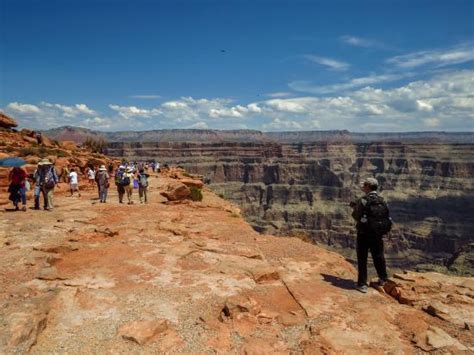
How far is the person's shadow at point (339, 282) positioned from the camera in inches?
270

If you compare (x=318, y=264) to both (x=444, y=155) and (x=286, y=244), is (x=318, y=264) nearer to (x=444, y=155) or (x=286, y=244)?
(x=286, y=244)

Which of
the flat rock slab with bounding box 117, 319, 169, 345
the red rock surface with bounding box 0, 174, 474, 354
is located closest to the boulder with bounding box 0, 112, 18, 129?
the red rock surface with bounding box 0, 174, 474, 354

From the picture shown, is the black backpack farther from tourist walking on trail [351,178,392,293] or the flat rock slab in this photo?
the flat rock slab

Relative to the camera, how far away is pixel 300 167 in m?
158

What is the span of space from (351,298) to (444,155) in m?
191

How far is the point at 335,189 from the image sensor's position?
145 meters

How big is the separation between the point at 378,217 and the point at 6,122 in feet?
141

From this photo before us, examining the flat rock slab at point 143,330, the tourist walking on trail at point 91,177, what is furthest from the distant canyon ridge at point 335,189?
the flat rock slab at point 143,330

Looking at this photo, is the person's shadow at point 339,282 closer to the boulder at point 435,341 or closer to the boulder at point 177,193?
the boulder at point 435,341

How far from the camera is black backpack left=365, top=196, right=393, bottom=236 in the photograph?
6414 mm

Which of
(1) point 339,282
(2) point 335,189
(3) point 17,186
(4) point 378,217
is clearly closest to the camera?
(4) point 378,217

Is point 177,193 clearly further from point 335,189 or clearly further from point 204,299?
point 335,189

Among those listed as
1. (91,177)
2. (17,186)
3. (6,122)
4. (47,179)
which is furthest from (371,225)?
(6,122)

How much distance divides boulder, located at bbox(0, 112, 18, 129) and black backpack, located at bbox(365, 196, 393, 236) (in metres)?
42.6
